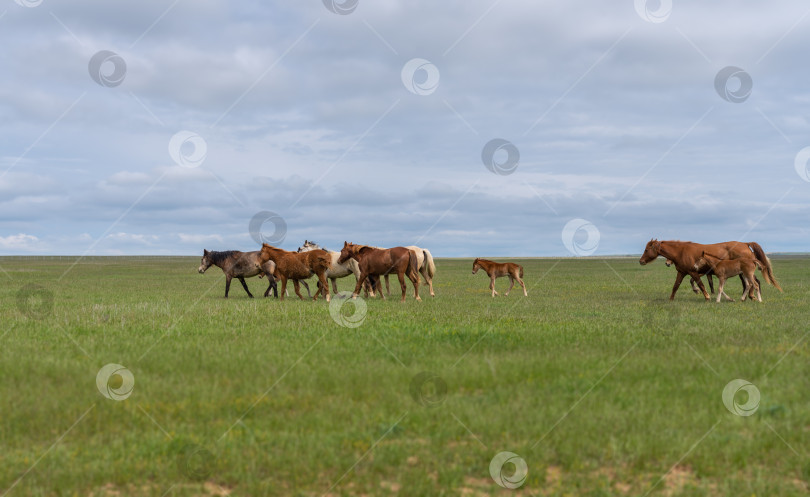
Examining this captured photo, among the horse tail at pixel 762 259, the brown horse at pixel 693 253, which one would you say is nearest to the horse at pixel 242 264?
the brown horse at pixel 693 253

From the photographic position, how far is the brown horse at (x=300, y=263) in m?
25.7

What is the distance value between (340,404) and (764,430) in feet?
19.7

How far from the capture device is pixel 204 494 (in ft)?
22.2

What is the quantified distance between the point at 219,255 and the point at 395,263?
10.0 meters

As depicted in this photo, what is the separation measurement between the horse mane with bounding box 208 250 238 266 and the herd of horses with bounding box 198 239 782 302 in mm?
48

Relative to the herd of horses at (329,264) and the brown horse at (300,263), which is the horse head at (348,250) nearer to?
the herd of horses at (329,264)

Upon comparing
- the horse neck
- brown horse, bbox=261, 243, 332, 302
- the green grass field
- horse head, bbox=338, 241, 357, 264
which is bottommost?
the green grass field

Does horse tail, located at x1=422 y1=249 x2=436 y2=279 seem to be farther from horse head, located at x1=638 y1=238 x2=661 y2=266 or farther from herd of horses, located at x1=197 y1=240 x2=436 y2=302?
horse head, located at x1=638 y1=238 x2=661 y2=266

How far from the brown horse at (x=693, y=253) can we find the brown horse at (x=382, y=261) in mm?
9799

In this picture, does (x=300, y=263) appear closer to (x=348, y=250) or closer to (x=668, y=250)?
(x=348, y=250)

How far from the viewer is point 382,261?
2469 cm

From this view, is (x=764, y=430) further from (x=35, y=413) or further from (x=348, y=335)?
(x=35, y=413)

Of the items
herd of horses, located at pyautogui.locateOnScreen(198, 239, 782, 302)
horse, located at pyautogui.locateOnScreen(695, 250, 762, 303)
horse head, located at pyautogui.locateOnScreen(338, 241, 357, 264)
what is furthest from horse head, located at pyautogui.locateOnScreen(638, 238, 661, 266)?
horse head, located at pyautogui.locateOnScreen(338, 241, 357, 264)

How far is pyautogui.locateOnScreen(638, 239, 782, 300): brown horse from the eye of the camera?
2580cm
